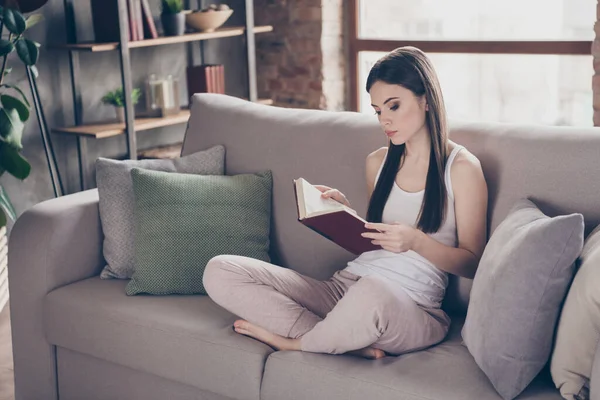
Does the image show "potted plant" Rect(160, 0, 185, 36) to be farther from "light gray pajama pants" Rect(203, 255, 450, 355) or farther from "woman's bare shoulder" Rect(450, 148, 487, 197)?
"woman's bare shoulder" Rect(450, 148, 487, 197)

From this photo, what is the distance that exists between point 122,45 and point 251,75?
913 mm

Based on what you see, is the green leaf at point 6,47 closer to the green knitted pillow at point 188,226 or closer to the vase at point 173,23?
the vase at point 173,23

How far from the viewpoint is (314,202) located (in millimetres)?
2031

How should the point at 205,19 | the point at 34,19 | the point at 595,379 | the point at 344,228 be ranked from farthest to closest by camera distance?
the point at 205,19, the point at 34,19, the point at 344,228, the point at 595,379

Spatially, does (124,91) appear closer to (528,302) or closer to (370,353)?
(370,353)

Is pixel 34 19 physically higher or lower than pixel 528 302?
higher

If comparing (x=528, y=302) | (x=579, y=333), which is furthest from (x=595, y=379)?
(x=528, y=302)

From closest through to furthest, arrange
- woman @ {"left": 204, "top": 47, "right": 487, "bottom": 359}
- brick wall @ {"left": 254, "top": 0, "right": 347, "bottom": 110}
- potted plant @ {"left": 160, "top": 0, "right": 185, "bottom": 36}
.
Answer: woman @ {"left": 204, "top": 47, "right": 487, "bottom": 359} < potted plant @ {"left": 160, "top": 0, "right": 185, "bottom": 36} < brick wall @ {"left": 254, "top": 0, "right": 347, "bottom": 110}

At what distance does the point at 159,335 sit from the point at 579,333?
1101 mm

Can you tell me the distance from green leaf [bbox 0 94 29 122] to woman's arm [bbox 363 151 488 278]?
6.61 feet

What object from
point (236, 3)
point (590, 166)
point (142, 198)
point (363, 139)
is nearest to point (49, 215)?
point (142, 198)

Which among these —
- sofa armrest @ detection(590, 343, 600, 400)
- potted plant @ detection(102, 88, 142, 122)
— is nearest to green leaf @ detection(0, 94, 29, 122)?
potted plant @ detection(102, 88, 142, 122)

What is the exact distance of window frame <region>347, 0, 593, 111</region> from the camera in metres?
4.07

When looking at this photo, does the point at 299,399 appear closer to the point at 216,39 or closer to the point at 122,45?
the point at 122,45
